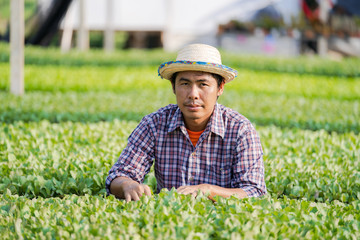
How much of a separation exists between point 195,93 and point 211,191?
650 millimetres

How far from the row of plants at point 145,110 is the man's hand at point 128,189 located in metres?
4.07

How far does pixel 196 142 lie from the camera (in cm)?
347

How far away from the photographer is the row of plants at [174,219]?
2.50 m

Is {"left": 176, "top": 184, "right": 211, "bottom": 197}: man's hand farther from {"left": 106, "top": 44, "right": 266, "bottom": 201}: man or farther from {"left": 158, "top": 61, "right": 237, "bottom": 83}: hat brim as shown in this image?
{"left": 158, "top": 61, "right": 237, "bottom": 83}: hat brim

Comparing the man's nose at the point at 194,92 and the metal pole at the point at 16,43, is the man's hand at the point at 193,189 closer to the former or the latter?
the man's nose at the point at 194,92

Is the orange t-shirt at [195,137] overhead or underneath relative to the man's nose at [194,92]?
underneath

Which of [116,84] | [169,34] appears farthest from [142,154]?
[169,34]

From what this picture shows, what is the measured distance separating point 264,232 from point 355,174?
6.36ft

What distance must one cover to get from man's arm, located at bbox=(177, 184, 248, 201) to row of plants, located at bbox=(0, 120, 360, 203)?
834 millimetres

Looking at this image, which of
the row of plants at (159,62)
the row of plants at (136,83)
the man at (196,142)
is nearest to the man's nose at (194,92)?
the man at (196,142)

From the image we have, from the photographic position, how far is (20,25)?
9.30 meters

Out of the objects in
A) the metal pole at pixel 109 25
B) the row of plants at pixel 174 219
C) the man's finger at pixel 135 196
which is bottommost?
the row of plants at pixel 174 219

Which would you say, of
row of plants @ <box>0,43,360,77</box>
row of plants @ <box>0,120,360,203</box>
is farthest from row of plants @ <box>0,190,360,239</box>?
row of plants @ <box>0,43,360,77</box>

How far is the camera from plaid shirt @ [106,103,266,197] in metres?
3.35
